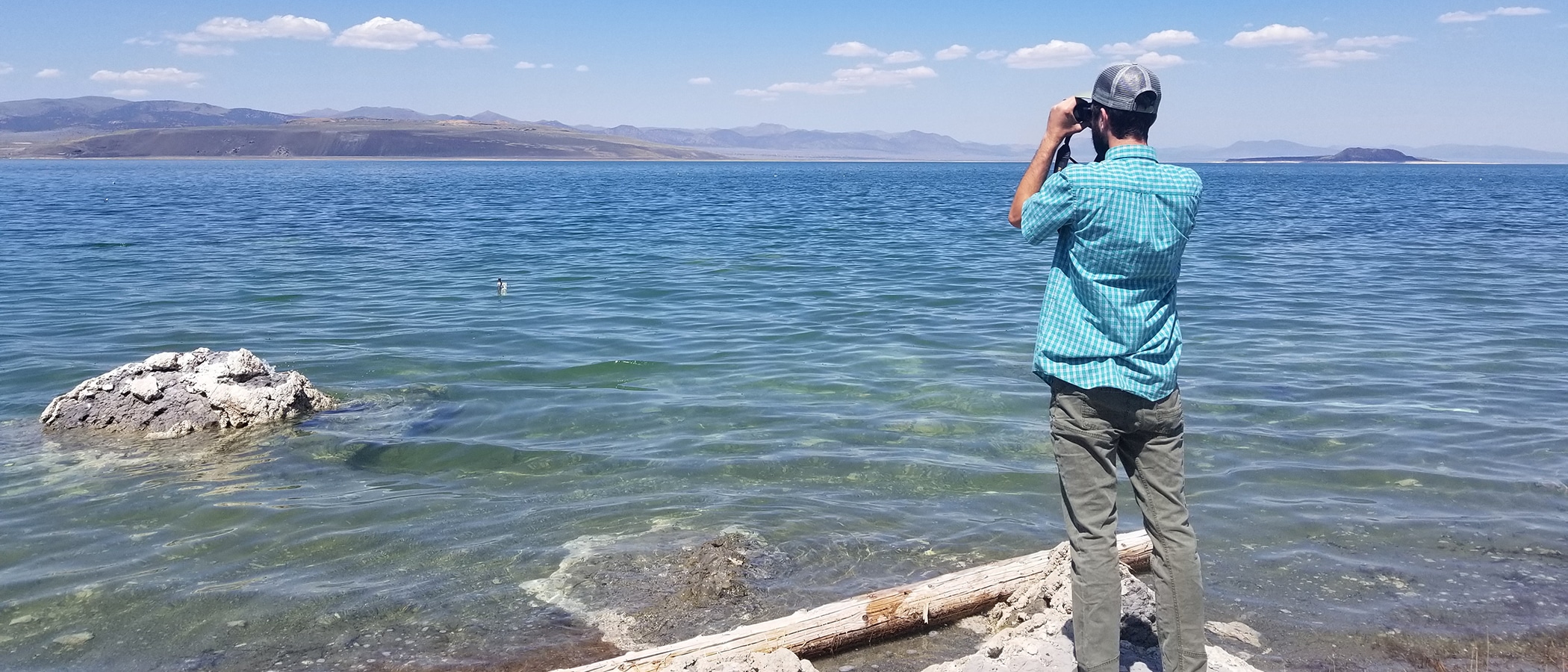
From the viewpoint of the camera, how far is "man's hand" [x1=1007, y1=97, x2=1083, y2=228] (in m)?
3.75

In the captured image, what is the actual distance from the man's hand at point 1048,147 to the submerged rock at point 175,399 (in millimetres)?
7651

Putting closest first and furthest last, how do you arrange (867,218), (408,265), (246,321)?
(246,321) < (408,265) < (867,218)

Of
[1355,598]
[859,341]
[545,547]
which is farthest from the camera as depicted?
[859,341]

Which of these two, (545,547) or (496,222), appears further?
(496,222)

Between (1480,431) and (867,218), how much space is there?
1235 inches

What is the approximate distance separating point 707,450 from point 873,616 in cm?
397

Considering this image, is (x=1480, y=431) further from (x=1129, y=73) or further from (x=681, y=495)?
(x=1129, y=73)

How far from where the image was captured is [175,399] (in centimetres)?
902

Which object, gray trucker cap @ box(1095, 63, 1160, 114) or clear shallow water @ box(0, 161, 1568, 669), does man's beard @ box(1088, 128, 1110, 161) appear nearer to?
gray trucker cap @ box(1095, 63, 1160, 114)

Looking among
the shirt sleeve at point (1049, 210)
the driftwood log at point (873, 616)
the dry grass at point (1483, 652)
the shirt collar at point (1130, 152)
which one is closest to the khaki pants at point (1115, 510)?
the shirt sleeve at point (1049, 210)

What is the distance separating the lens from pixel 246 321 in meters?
14.7

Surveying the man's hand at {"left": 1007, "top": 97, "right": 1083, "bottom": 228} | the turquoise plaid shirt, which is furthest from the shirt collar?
the man's hand at {"left": 1007, "top": 97, "right": 1083, "bottom": 228}

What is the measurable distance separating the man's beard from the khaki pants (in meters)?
0.82

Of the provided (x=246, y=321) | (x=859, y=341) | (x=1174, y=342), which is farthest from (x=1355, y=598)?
(x=246, y=321)
